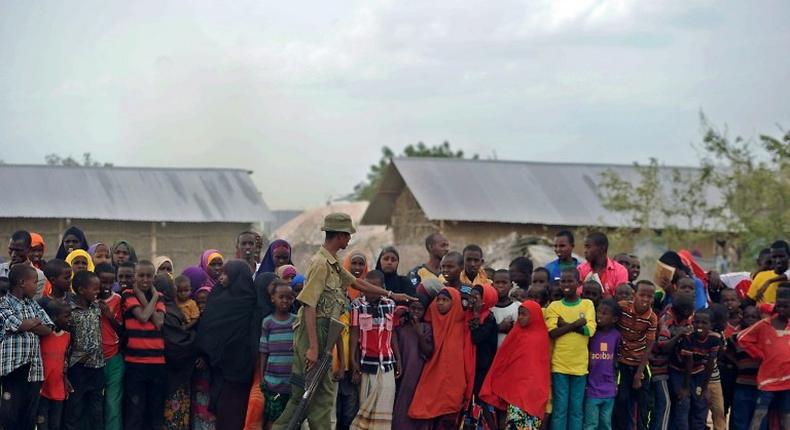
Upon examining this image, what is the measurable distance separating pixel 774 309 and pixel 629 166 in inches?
814

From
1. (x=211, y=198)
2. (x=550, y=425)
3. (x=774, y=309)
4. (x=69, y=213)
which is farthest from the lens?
(x=211, y=198)

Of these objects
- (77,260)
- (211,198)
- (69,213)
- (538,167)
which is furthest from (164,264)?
(538,167)

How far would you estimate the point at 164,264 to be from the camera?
29.3ft

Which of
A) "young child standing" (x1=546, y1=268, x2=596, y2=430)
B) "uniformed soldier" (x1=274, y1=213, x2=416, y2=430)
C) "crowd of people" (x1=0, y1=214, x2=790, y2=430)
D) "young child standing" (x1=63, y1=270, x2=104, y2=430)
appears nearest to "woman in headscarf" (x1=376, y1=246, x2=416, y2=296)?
"crowd of people" (x1=0, y1=214, x2=790, y2=430)

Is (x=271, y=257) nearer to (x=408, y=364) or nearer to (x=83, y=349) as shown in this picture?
(x=408, y=364)

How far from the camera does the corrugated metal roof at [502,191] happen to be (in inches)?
987

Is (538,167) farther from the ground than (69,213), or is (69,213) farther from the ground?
(538,167)

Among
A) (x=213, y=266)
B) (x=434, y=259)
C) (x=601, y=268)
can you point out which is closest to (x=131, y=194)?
(x=213, y=266)

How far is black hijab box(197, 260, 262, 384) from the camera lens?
758cm

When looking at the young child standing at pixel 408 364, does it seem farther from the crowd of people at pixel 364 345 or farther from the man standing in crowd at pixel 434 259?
the man standing in crowd at pixel 434 259

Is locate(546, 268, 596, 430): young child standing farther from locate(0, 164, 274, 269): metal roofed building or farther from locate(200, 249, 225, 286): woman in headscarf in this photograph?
locate(0, 164, 274, 269): metal roofed building

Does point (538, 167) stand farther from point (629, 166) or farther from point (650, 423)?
point (650, 423)

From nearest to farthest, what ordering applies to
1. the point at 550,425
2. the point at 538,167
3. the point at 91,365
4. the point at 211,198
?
the point at 91,365, the point at 550,425, the point at 211,198, the point at 538,167

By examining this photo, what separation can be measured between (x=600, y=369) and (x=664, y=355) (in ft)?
2.45
